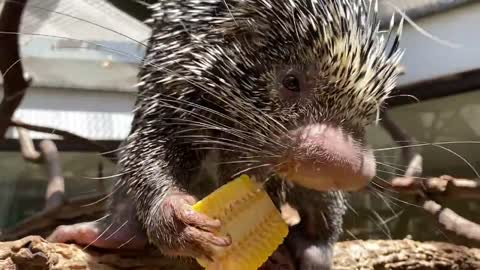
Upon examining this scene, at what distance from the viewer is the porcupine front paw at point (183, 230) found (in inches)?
41.1

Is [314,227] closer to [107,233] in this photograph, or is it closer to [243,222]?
[243,222]

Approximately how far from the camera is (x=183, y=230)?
3.51ft

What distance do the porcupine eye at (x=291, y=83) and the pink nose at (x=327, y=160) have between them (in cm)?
8

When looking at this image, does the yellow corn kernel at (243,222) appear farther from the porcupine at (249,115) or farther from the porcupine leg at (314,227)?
the porcupine leg at (314,227)

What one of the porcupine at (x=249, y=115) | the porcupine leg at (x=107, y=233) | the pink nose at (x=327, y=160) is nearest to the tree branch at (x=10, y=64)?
the porcupine at (x=249, y=115)

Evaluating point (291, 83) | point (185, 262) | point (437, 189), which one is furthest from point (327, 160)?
point (437, 189)

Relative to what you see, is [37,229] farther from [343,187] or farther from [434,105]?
[434,105]

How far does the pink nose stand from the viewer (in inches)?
38.5

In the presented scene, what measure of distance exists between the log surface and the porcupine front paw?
0.32 ft

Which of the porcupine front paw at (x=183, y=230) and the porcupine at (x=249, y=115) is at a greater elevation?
the porcupine at (x=249, y=115)

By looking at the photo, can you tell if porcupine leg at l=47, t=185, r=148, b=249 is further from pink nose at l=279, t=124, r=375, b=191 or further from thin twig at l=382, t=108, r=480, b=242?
thin twig at l=382, t=108, r=480, b=242

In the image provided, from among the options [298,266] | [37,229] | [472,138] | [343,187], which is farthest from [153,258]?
[472,138]

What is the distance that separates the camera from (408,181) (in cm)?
159

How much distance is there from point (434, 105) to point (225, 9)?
1205 millimetres
